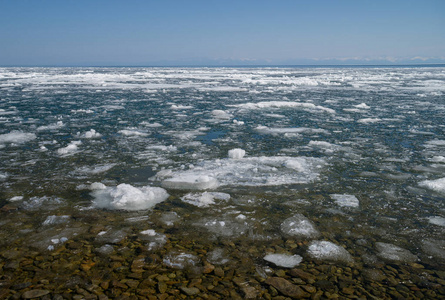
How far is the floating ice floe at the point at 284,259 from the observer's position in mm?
2669

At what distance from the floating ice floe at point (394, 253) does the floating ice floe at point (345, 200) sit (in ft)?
2.84

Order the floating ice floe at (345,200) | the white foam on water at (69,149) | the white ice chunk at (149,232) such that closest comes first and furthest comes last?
the white ice chunk at (149,232)
the floating ice floe at (345,200)
the white foam on water at (69,149)

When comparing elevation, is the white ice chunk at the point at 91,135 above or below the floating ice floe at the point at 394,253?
above

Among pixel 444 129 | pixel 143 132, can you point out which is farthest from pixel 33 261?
pixel 444 129

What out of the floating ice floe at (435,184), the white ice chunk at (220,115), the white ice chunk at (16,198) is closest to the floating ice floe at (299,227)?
the floating ice floe at (435,184)

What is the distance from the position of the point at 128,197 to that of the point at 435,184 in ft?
13.5

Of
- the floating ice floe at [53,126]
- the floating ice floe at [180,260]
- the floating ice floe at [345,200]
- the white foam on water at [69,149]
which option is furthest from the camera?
the floating ice floe at [53,126]

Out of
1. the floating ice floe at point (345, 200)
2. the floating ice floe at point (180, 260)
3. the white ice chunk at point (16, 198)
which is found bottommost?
the floating ice floe at point (180, 260)

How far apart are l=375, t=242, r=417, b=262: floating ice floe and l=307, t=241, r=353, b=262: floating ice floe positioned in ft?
1.10

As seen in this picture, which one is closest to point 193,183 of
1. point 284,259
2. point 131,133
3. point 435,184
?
point 284,259

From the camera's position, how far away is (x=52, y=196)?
12.8ft

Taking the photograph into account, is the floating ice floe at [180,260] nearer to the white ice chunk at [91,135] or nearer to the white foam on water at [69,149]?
the white foam on water at [69,149]

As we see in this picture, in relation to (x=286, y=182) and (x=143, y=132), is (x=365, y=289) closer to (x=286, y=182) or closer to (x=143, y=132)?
(x=286, y=182)

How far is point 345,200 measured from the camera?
3916mm
